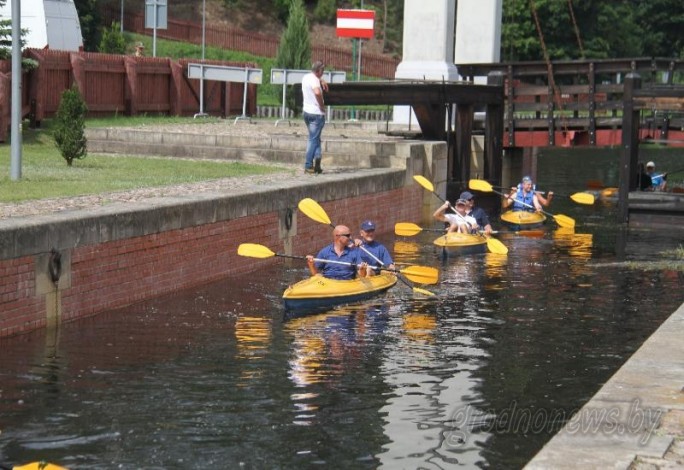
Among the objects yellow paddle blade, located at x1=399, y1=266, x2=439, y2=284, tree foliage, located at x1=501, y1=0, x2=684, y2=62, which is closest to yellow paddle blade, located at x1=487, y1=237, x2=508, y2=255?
yellow paddle blade, located at x1=399, y1=266, x2=439, y2=284

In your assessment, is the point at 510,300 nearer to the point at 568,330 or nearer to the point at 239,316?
the point at 568,330

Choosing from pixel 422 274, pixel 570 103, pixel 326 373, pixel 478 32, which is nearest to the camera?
pixel 326 373

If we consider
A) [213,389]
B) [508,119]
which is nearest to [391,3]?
[508,119]

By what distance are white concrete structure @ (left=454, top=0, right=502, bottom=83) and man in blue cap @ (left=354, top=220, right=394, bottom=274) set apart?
63.6 ft

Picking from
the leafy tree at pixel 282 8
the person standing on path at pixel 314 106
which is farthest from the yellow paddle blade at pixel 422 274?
the leafy tree at pixel 282 8

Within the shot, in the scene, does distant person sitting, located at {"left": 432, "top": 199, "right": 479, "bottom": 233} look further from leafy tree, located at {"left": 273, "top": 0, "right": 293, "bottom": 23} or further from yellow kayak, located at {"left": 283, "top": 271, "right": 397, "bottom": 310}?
leafy tree, located at {"left": 273, "top": 0, "right": 293, "bottom": 23}

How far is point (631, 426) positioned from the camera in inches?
354

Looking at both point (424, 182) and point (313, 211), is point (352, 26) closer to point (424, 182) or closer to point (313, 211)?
point (424, 182)

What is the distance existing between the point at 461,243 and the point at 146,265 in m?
7.05

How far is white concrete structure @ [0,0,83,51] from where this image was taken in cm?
3431

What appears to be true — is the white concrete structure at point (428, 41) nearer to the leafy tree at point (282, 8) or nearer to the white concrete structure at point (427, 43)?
the white concrete structure at point (427, 43)

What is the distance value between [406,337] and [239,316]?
7.22 ft

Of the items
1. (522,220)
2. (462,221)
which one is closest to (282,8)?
(522,220)

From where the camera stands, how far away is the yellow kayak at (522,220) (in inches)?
1048
